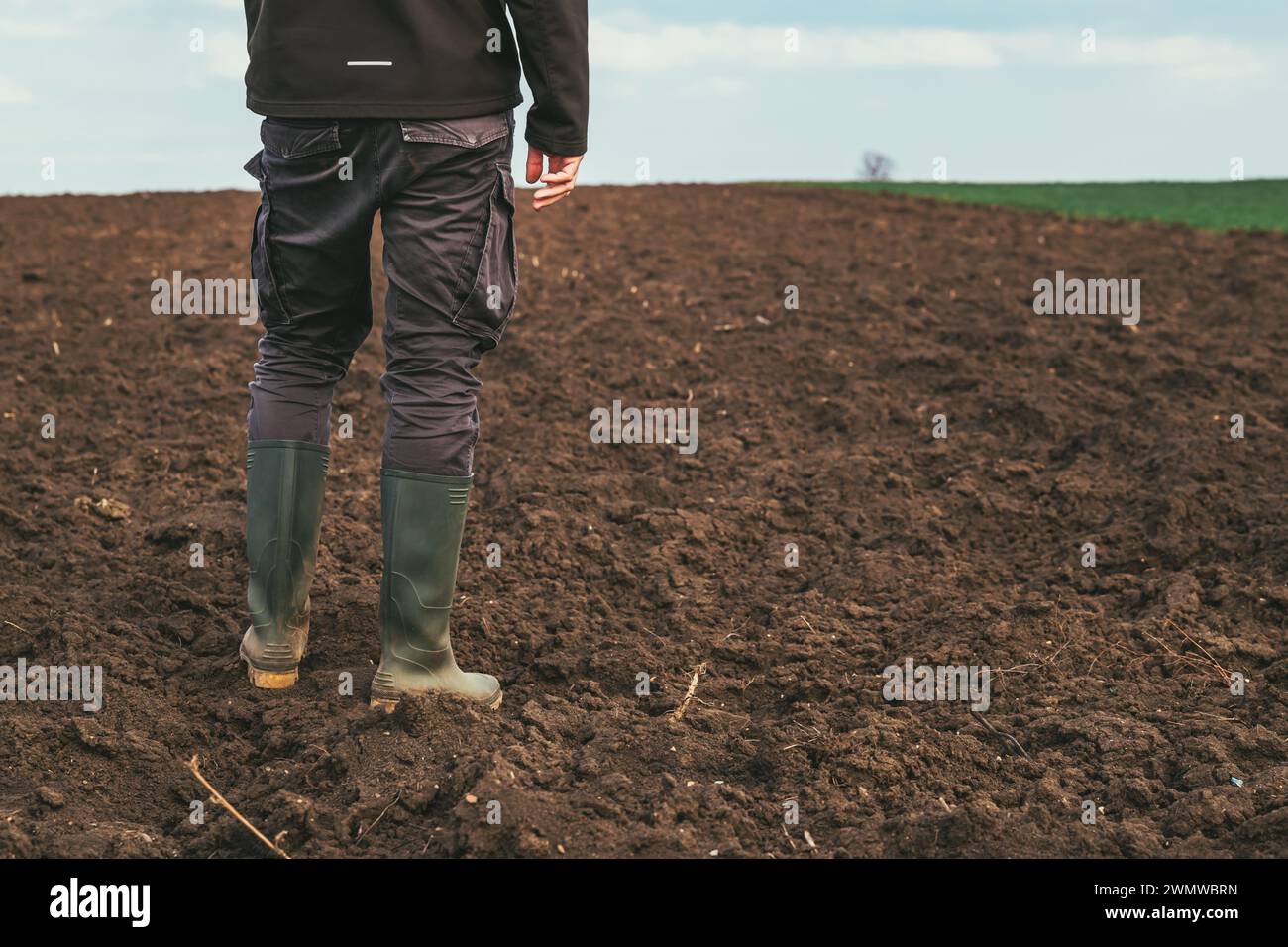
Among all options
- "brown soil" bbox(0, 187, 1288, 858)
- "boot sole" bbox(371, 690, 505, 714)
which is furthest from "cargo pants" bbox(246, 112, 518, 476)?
"brown soil" bbox(0, 187, 1288, 858)

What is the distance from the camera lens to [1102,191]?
16.4 m

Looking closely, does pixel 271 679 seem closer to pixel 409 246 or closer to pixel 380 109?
pixel 409 246

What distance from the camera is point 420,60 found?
2902mm

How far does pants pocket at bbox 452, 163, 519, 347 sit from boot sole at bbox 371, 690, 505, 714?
3.00 ft

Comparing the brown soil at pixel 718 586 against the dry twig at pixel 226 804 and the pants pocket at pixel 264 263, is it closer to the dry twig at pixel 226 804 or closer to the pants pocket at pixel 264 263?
the dry twig at pixel 226 804

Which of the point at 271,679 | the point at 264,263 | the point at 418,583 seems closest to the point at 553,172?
the point at 264,263

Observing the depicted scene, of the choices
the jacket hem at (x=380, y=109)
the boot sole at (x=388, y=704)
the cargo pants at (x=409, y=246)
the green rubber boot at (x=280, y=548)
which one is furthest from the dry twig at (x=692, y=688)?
the jacket hem at (x=380, y=109)

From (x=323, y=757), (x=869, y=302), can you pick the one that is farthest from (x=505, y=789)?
(x=869, y=302)

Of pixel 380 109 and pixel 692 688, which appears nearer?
pixel 380 109

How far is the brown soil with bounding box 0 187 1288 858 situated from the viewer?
275 centimetres

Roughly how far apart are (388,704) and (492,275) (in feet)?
3.52

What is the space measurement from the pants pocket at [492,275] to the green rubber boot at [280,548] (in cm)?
55

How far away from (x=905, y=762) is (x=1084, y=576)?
1.57 meters

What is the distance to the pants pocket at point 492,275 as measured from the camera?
2980 millimetres
